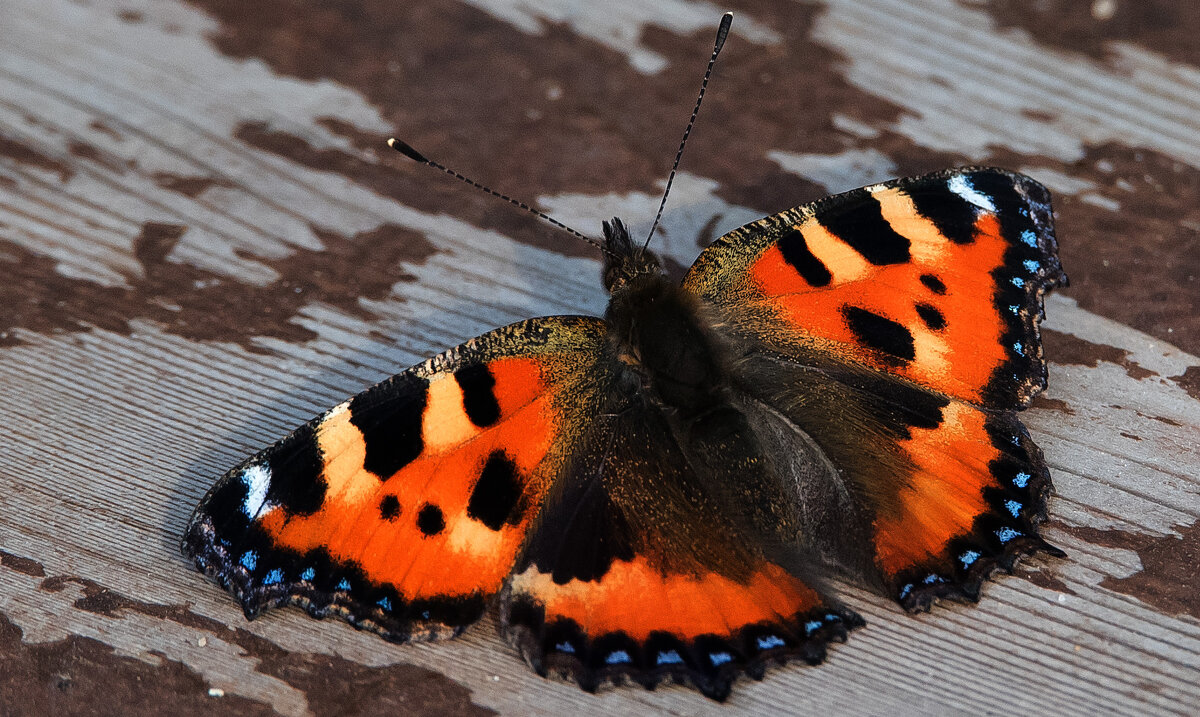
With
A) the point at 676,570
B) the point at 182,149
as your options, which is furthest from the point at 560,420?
the point at 182,149

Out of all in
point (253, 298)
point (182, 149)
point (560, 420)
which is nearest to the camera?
point (560, 420)

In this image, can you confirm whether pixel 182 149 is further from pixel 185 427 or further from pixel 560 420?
pixel 560 420

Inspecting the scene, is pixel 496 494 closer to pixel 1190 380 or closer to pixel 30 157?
pixel 1190 380

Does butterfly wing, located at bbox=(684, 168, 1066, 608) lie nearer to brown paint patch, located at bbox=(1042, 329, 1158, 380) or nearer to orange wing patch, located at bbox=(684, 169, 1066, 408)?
orange wing patch, located at bbox=(684, 169, 1066, 408)

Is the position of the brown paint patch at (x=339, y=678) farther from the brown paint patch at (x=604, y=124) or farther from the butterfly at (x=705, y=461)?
the brown paint patch at (x=604, y=124)

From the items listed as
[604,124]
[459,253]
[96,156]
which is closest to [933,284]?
[604,124]

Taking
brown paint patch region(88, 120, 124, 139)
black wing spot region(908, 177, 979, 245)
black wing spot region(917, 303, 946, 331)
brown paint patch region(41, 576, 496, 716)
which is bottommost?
brown paint patch region(41, 576, 496, 716)

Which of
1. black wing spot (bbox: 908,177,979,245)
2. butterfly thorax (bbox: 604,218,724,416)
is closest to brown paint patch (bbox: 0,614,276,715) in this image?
butterfly thorax (bbox: 604,218,724,416)
